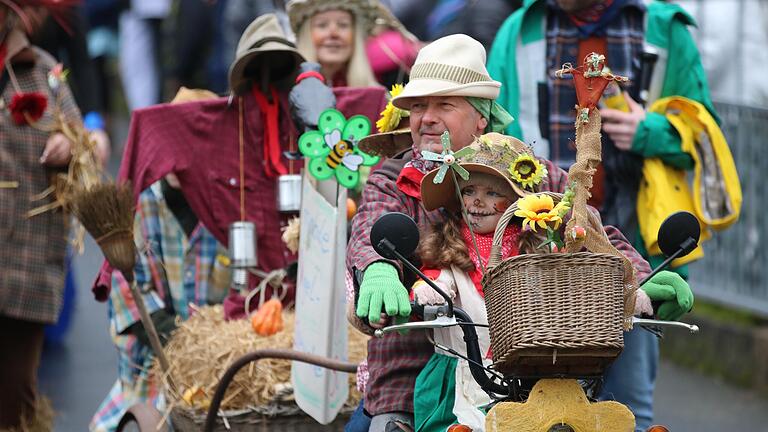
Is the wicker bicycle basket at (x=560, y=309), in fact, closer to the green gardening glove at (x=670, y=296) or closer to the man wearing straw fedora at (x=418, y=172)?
the green gardening glove at (x=670, y=296)

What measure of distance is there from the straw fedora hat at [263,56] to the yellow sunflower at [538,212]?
2794 mm

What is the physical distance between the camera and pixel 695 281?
11.4 meters

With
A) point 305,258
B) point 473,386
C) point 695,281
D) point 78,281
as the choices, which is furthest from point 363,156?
point 78,281

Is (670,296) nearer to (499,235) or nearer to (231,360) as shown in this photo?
(499,235)

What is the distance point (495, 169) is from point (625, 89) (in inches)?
81.2

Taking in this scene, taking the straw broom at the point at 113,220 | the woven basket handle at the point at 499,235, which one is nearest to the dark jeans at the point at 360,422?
the woven basket handle at the point at 499,235

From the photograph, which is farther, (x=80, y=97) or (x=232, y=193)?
(x=80, y=97)

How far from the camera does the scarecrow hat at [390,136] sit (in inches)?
238

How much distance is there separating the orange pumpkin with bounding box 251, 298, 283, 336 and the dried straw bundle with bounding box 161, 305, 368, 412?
3 centimetres

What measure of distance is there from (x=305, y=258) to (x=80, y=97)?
417 cm

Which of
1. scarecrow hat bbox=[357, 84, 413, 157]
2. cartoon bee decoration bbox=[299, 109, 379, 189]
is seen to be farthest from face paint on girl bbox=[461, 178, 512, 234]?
cartoon bee decoration bbox=[299, 109, 379, 189]

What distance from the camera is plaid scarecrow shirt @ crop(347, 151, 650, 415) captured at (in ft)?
18.2

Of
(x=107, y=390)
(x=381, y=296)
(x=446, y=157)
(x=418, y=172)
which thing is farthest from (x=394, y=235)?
(x=107, y=390)

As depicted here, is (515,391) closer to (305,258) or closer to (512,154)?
(512,154)
